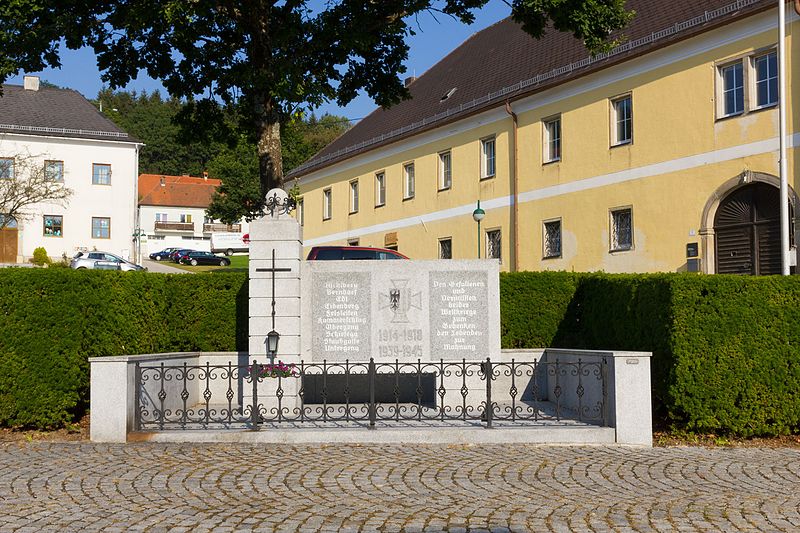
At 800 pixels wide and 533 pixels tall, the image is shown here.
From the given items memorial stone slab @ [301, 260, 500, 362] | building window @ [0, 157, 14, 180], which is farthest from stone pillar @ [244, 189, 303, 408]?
building window @ [0, 157, 14, 180]

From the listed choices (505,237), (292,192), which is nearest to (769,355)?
(292,192)

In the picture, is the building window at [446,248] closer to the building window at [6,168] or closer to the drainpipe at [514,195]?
the drainpipe at [514,195]

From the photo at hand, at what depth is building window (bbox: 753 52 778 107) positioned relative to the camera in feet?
69.1

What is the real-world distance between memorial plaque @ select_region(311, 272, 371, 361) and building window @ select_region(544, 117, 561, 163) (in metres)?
17.2

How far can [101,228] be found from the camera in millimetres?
56688

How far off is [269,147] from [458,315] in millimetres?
6249

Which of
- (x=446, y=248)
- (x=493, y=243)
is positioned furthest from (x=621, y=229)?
(x=446, y=248)

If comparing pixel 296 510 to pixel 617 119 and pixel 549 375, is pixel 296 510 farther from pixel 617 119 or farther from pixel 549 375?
pixel 617 119

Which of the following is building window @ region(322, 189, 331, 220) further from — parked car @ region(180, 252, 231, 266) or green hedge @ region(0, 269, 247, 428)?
green hedge @ region(0, 269, 247, 428)

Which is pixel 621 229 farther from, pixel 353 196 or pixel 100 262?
pixel 100 262

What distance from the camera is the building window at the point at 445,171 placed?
115 ft

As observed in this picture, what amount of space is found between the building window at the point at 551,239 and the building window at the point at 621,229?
266 centimetres

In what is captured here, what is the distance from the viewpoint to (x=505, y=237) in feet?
103

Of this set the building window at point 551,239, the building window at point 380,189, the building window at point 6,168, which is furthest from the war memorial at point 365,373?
the building window at point 6,168
